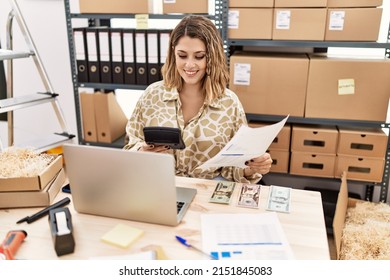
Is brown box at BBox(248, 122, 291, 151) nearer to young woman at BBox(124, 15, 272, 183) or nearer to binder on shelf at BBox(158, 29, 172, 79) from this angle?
young woman at BBox(124, 15, 272, 183)

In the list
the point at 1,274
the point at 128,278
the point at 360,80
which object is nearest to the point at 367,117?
the point at 360,80

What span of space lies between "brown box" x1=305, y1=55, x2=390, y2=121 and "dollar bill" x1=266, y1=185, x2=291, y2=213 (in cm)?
93

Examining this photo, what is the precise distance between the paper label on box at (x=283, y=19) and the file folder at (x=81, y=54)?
117 cm

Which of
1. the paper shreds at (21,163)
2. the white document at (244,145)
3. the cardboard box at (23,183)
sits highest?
the white document at (244,145)

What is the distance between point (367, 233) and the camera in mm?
1953

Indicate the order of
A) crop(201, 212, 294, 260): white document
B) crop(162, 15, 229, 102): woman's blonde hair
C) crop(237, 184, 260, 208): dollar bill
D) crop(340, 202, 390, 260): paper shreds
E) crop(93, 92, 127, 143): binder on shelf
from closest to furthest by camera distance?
crop(201, 212, 294, 260): white document
crop(237, 184, 260, 208): dollar bill
crop(162, 15, 229, 102): woman's blonde hair
crop(340, 202, 390, 260): paper shreds
crop(93, 92, 127, 143): binder on shelf

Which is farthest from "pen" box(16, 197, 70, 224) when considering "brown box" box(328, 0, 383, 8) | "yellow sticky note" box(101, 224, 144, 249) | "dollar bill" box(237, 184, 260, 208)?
"brown box" box(328, 0, 383, 8)

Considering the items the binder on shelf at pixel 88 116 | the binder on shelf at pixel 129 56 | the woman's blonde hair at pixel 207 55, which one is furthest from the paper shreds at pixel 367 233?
the binder on shelf at pixel 88 116

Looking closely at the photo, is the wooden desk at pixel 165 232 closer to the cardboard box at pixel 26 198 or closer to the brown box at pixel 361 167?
the cardboard box at pixel 26 198

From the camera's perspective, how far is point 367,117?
2.03 meters

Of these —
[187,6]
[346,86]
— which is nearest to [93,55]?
[187,6]

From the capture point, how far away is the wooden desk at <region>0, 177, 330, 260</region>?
944 mm

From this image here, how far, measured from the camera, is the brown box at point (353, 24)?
190cm

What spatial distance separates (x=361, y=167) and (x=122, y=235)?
159cm
